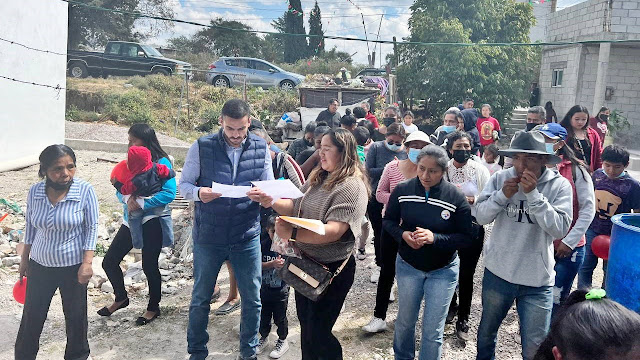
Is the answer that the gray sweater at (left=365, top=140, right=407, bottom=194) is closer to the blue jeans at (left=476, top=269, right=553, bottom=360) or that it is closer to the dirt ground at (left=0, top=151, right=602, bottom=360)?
the dirt ground at (left=0, top=151, right=602, bottom=360)

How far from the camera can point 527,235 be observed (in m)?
3.14

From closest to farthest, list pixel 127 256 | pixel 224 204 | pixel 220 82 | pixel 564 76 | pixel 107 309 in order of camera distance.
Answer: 1. pixel 224 204
2. pixel 107 309
3. pixel 127 256
4. pixel 564 76
5. pixel 220 82

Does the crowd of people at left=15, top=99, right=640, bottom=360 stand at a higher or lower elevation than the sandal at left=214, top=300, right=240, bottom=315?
higher

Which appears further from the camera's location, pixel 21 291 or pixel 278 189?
pixel 21 291

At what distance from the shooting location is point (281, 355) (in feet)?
13.2

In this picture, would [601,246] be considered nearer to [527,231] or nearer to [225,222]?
[527,231]

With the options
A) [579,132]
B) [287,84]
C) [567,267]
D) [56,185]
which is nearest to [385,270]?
[567,267]

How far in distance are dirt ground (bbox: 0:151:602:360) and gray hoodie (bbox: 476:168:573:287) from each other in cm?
123

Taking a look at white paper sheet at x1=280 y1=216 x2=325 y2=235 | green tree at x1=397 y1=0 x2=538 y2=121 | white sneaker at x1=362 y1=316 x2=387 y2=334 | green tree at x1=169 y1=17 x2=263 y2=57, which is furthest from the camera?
green tree at x1=169 y1=17 x2=263 y2=57

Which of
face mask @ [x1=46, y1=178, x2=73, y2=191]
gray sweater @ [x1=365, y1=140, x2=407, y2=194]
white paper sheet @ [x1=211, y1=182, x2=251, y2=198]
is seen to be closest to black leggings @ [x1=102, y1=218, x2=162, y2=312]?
face mask @ [x1=46, y1=178, x2=73, y2=191]

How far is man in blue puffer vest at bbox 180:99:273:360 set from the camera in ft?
11.6

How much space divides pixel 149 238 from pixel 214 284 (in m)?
1.07

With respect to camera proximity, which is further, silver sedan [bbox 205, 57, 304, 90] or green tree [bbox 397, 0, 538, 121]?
silver sedan [bbox 205, 57, 304, 90]

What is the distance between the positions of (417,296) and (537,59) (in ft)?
64.3
